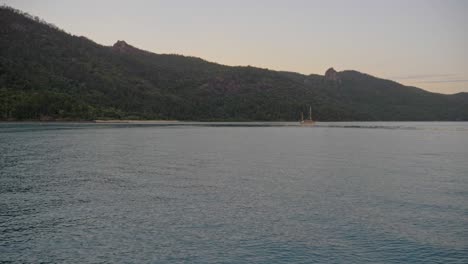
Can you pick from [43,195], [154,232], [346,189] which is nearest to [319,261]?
[154,232]

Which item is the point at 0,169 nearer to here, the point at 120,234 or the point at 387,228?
the point at 120,234

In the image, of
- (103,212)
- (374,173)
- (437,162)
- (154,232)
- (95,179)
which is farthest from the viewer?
(437,162)

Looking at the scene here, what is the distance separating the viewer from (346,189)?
4031 centimetres

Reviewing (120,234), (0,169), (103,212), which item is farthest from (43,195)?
(0,169)

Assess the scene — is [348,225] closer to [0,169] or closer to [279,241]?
[279,241]

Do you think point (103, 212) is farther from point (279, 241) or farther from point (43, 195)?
point (279, 241)

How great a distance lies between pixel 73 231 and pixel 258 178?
83.1 feet

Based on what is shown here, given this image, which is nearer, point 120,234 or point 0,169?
point 120,234

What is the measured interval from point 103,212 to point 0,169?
29343 millimetres

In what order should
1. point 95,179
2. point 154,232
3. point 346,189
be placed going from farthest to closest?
point 95,179 → point 346,189 → point 154,232

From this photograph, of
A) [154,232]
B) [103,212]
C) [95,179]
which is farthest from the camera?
[95,179]

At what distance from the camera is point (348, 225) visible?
27.2 m

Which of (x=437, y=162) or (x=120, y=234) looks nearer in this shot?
(x=120, y=234)

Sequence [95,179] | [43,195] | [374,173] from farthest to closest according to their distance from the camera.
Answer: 1. [374,173]
2. [95,179]
3. [43,195]
